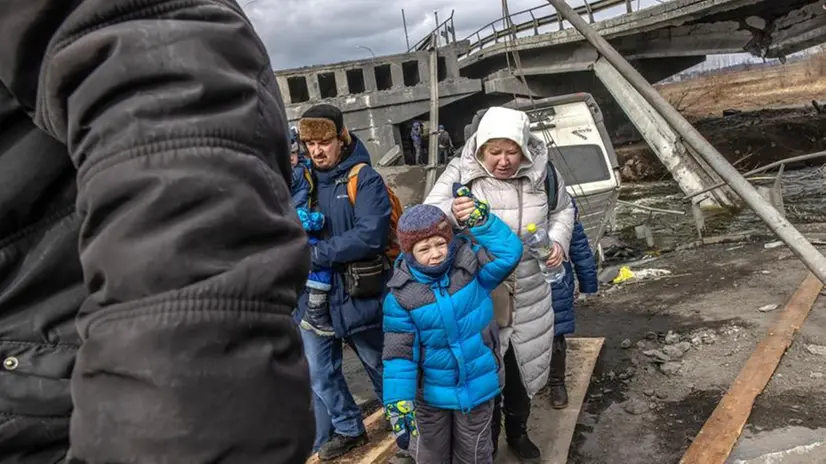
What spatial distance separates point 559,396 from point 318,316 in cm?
166

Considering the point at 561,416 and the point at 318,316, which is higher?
the point at 318,316

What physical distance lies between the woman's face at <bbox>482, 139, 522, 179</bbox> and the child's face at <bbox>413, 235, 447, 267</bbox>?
816 mm

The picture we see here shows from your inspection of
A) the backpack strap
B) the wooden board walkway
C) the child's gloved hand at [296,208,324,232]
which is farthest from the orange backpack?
the wooden board walkway

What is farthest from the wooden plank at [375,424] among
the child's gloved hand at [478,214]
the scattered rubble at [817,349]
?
the scattered rubble at [817,349]

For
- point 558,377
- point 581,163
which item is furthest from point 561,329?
point 581,163

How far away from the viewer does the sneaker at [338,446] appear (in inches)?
158

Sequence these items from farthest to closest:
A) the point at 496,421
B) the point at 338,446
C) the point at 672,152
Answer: the point at 672,152 < the point at 338,446 < the point at 496,421

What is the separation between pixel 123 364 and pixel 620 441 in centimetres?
376

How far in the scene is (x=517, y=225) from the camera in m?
3.84

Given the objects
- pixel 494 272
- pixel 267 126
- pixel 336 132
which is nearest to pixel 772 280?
pixel 494 272

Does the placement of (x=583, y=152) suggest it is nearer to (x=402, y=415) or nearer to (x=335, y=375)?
(x=335, y=375)

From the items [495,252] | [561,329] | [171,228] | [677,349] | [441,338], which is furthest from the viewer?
[677,349]

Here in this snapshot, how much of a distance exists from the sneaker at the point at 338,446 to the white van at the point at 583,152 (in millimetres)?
5406

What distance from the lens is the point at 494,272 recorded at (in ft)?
10.8
